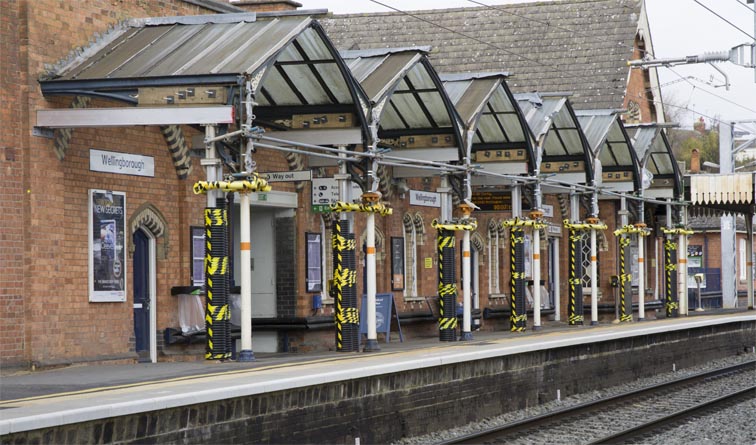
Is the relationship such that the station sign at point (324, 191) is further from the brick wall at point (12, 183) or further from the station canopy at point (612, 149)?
the station canopy at point (612, 149)

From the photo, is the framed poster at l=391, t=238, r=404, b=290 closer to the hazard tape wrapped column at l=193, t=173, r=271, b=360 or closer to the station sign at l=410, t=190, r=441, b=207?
the station sign at l=410, t=190, r=441, b=207

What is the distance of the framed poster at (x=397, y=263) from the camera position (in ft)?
90.3

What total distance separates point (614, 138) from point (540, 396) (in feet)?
46.3

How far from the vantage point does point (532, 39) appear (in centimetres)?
4400

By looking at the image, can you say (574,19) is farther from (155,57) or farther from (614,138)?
(155,57)

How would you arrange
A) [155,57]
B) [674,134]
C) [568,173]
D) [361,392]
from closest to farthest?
[361,392], [155,57], [568,173], [674,134]

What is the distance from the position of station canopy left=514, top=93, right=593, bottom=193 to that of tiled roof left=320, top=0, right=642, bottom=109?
10.2 m

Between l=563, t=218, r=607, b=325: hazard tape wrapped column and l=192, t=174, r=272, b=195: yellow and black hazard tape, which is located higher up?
l=192, t=174, r=272, b=195: yellow and black hazard tape

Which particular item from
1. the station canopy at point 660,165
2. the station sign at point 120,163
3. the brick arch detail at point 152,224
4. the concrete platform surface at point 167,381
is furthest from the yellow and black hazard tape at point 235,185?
the station canopy at point 660,165

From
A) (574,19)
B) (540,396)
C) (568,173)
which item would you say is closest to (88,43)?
(540,396)

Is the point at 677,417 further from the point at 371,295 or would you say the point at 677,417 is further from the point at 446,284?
the point at 446,284

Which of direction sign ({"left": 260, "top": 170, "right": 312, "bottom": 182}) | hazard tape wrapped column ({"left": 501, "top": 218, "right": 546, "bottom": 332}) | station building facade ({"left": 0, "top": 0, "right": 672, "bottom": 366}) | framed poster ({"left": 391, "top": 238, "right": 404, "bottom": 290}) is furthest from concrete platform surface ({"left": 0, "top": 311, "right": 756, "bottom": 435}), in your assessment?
framed poster ({"left": 391, "top": 238, "right": 404, "bottom": 290})

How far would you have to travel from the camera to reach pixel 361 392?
49.6ft

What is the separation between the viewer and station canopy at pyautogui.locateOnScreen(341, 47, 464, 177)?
21.7 meters
